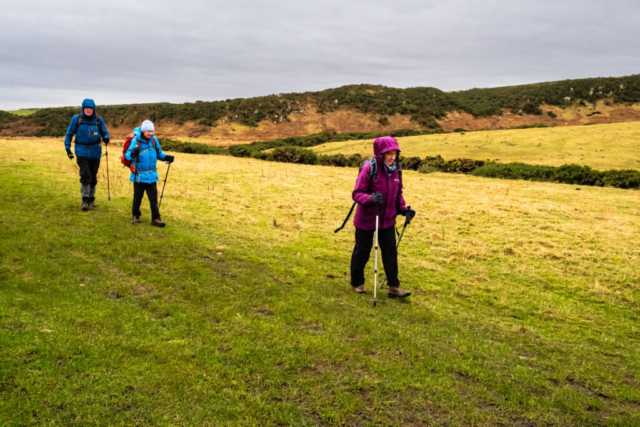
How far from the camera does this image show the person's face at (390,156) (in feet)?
22.7

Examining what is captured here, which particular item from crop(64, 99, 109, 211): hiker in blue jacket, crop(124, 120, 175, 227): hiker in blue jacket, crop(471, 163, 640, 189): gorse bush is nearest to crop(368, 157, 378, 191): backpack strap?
crop(124, 120, 175, 227): hiker in blue jacket

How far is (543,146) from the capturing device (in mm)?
36594

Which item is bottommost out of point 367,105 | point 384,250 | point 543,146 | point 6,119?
point 384,250

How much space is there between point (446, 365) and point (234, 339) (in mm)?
2652

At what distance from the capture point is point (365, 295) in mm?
7527

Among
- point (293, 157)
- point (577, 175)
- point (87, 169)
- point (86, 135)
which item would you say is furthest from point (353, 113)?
point (87, 169)

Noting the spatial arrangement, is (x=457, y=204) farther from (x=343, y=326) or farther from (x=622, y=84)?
(x=622, y=84)

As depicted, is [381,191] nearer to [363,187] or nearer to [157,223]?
[363,187]

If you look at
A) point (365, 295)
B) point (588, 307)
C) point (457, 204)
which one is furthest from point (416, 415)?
point (457, 204)

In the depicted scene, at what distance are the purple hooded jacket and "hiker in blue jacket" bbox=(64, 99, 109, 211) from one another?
300 inches

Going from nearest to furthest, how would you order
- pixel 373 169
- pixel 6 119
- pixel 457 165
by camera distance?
pixel 373 169
pixel 457 165
pixel 6 119

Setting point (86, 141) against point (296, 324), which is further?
point (86, 141)

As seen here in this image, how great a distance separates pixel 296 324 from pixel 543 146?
37067 millimetres

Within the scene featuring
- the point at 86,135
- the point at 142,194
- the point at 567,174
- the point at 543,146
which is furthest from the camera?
the point at 543,146
